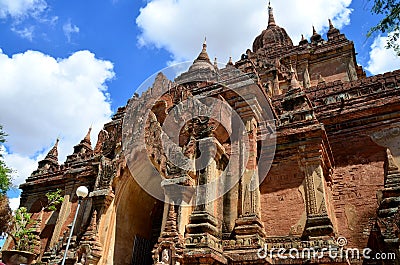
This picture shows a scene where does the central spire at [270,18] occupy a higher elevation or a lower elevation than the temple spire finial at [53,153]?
higher

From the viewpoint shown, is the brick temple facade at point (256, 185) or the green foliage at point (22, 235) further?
the green foliage at point (22, 235)

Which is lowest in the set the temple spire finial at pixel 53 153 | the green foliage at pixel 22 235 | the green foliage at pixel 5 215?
the green foliage at pixel 22 235

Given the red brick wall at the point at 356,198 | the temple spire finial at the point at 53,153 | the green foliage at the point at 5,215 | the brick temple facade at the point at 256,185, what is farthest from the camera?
the temple spire finial at the point at 53,153

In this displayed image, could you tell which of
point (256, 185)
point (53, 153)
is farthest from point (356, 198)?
point (53, 153)

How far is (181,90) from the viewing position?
15047mm

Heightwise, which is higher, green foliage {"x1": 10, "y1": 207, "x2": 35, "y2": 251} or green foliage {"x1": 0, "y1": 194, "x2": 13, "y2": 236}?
green foliage {"x1": 0, "y1": 194, "x2": 13, "y2": 236}

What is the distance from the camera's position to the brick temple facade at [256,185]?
9898 millimetres

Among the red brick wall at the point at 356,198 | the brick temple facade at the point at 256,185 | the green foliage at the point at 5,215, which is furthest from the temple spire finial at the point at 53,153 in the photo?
the red brick wall at the point at 356,198

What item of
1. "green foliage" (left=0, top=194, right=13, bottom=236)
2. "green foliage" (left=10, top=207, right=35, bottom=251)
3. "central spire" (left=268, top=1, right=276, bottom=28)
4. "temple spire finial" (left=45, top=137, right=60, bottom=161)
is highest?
"central spire" (left=268, top=1, right=276, bottom=28)

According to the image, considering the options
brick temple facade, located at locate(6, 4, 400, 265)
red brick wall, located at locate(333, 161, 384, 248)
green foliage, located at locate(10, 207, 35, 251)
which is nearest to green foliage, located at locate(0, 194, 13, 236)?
green foliage, located at locate(10, 207, 35, 251)

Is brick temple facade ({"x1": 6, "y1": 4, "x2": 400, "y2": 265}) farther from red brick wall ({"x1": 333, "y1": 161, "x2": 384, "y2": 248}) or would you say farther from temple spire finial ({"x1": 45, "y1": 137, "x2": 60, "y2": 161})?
temple spire finial ({"x1": 45, "y1": 137, "x2": 60, "y2": 161})

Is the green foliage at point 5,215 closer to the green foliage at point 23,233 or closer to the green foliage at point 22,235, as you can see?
the green foliage at point 23,233

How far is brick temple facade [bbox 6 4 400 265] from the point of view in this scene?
9898mm

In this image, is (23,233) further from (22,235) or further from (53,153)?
(53,153)
